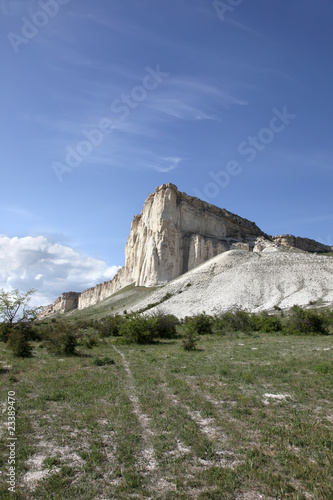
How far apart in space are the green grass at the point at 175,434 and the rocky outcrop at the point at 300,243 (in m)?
103

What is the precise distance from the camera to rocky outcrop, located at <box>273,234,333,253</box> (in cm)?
11112

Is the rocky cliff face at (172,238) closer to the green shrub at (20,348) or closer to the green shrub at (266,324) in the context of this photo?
the green shrub at (266,324)

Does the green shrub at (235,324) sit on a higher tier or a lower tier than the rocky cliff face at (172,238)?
lower

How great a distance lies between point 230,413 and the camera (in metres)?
7.64

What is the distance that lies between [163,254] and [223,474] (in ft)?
233

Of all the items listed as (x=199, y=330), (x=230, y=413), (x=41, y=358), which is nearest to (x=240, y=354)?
(x=230, y=413)

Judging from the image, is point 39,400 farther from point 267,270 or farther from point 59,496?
point 267,270

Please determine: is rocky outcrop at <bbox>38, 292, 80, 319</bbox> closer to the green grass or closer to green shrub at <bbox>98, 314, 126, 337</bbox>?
green shrub at <bbox>98, 314, 126, 337</bbox>

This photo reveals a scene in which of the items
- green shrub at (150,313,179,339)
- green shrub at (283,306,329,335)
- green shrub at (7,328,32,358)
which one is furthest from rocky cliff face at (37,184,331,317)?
green shrub at (7,328,32,358)

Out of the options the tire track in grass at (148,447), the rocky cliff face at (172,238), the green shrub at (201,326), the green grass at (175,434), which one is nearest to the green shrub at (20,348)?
the green grass at (175,434)

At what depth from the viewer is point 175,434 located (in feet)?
21.6

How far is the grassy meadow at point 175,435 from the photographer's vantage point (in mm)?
4773

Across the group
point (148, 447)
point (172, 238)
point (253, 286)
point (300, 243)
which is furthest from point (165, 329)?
point (300, 243)

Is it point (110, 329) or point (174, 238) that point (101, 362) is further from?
point (174, 238)
